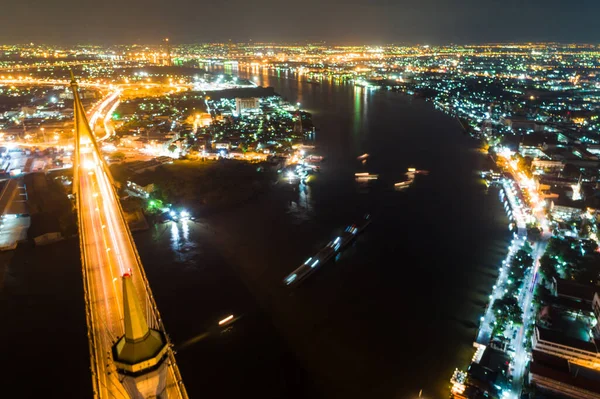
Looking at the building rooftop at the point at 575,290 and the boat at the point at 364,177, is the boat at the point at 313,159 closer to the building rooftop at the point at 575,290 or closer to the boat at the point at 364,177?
the boat at the point at 364,177

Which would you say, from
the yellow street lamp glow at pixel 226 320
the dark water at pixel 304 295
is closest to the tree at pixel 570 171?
the dark water at pixel 304 295

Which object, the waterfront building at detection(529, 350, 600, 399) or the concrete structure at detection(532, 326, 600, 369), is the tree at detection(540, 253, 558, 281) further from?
the waterfront building at detection(529, 350, 600, 399)

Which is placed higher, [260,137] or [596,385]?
[260,137]

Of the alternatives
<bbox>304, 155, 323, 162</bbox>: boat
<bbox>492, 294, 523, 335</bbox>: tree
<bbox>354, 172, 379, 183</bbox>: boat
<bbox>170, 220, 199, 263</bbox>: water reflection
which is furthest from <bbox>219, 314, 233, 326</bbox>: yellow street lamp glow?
<bbox>304, 155, 323, 162</bbox>: boat

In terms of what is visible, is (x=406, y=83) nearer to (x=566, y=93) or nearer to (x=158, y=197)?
(x=566, y=93)

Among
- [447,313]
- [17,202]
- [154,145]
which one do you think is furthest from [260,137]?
[447,313]

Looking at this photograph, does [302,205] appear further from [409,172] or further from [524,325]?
[524,325]
